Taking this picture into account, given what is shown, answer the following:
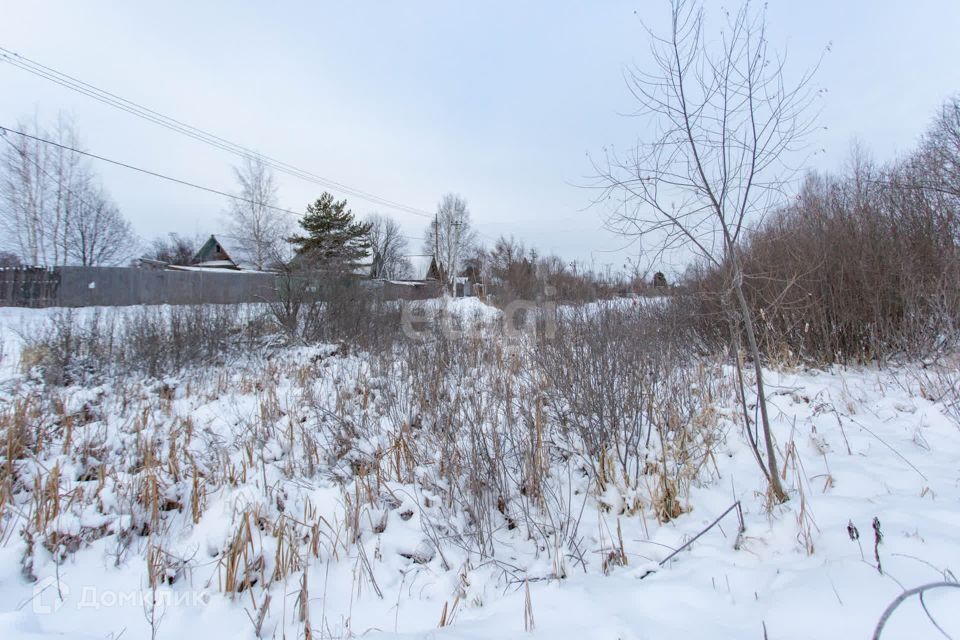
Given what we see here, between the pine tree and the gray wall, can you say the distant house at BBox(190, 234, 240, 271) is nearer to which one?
the pine tree

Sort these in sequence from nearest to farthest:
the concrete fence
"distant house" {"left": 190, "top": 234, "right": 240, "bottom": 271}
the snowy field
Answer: the snowy field < the concrete fence < "distant house" {"left": 190, "top": 234, "right": 240, "bottom": 271}

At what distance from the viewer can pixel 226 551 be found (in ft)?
7.25

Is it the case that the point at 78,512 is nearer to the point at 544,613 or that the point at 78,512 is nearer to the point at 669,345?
the point at 544,613

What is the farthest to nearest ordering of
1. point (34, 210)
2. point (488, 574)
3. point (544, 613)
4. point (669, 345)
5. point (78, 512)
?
1. point (34, 210)
2. point (669, 345)
3. point (78, 512)
4. point (488, 574)
5. point (544, 613)

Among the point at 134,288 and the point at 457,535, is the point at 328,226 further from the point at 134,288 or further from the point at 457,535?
the point at 457,535

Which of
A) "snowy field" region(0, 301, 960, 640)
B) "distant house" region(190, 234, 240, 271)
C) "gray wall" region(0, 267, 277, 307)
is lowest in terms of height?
"snowy field" region(0, 301, 960, 640)

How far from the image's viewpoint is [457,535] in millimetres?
2264

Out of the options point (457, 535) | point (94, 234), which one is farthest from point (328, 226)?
point (457, 535)

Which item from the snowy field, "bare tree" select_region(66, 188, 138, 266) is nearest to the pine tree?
"bare tree" select_region(66, 188, 138, 266)

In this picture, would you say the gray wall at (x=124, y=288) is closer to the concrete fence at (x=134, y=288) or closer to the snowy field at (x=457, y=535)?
the concrete fence at (x=134, y=288)

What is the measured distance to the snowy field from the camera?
1.57 m

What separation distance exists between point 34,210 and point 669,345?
26.3 meters

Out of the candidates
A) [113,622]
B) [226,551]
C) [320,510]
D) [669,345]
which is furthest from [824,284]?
[113,622]

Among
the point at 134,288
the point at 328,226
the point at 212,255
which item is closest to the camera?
the point at 134,288
